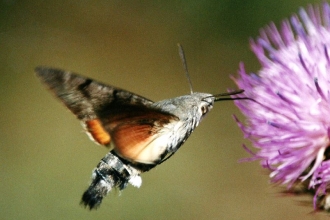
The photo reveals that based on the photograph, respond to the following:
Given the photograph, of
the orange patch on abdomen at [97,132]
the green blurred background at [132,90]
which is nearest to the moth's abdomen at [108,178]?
the orange patch on abdomen at [97,132]

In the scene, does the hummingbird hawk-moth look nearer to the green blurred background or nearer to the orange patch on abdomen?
the orange patch on abdomen

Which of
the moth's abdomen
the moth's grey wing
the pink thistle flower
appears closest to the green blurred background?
the pink thistle flower

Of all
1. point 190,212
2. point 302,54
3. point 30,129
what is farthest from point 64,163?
point 302,54

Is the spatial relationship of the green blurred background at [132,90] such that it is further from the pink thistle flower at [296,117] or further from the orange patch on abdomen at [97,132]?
the orange patch on abdomen at [97,132]

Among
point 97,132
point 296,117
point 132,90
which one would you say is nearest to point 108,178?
point 97,132

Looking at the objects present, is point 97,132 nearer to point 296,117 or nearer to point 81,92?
point 81,92

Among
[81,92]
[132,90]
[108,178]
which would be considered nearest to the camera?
[81,92]
